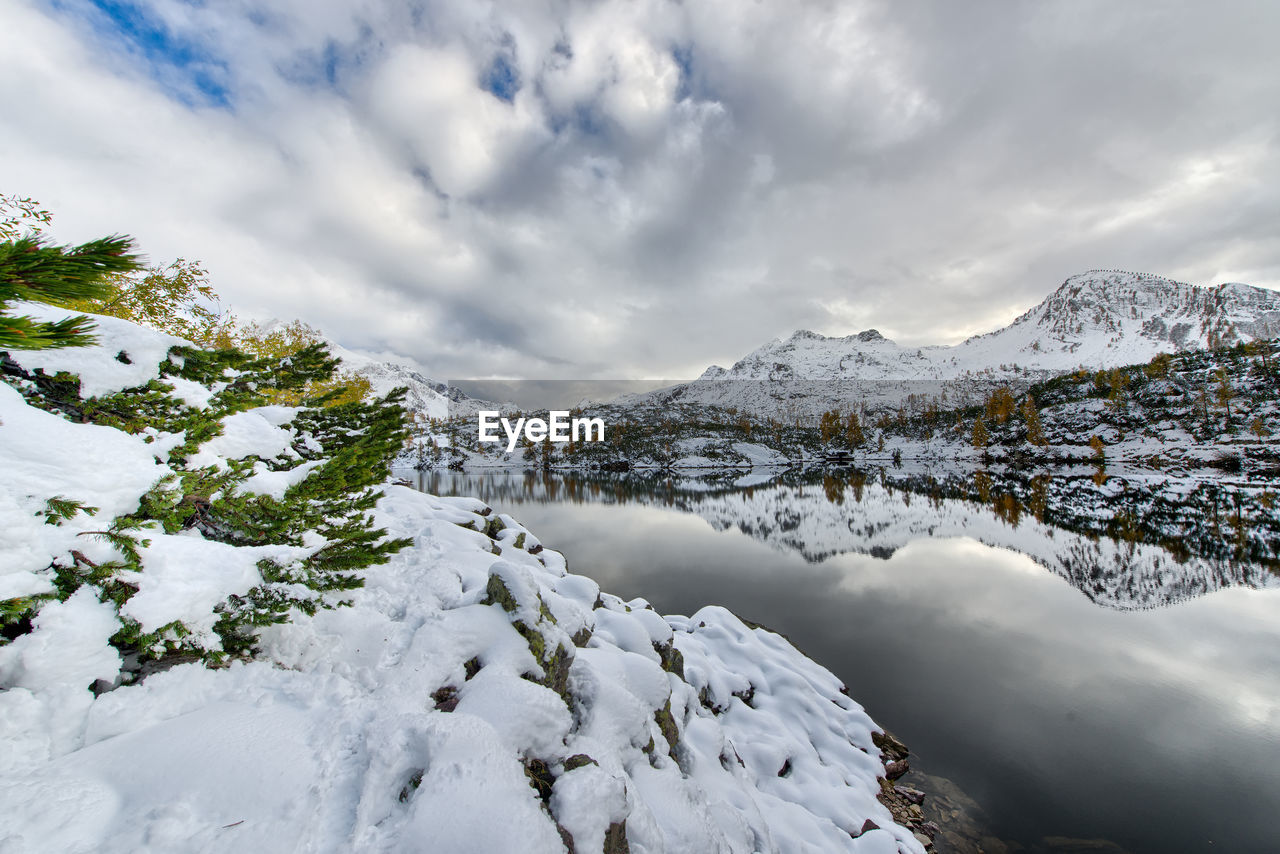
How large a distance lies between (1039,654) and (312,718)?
26350 mm

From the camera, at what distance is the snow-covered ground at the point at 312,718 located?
3.80 m

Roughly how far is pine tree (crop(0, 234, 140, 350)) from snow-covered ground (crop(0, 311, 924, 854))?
235 centimetres

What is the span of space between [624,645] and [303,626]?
6090 mm

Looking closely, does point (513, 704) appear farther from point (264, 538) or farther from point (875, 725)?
point (875, 725)

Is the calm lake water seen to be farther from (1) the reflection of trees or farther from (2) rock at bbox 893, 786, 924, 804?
(2) rock at bbox 893, 786, 924, 804

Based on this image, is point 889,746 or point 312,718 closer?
point 312,718

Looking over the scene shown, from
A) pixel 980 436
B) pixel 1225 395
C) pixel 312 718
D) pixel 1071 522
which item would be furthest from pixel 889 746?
pixel 980 436

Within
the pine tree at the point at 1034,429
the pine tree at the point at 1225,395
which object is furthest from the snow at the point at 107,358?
the pine tree at the point at 1034,429

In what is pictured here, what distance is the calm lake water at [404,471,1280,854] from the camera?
11.5m

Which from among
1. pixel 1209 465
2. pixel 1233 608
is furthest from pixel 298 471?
pixel 1209 465

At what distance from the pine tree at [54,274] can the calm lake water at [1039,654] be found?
57.8ft

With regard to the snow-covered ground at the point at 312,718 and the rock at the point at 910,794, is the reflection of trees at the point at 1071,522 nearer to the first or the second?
the rock at the point at 910,794

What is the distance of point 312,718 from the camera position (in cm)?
514

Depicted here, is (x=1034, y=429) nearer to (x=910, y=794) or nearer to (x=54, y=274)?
(x=910, y=794)
